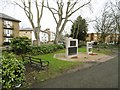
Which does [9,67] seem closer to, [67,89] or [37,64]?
[67,89]

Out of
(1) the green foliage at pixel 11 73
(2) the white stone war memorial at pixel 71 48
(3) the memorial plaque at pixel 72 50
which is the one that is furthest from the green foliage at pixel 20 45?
(1) the green foliage at pixel 11 73

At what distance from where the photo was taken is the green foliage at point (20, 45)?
1973 cm

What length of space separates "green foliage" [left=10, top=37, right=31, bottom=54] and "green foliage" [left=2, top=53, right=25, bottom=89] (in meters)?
11.8

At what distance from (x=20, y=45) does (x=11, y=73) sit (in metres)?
12.7

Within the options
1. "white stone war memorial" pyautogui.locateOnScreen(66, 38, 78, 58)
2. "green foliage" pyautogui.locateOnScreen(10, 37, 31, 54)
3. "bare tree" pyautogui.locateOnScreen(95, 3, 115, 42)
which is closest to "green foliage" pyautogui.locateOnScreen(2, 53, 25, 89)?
"green foliage" pyautogui.locateOnScreen(10, 37, 31, 54)

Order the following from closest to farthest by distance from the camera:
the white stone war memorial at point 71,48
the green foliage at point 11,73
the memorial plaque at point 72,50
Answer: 1. the green foliage at point 11,73
2. the white stone war memorial at point 71,48
3. the memorial plaque at point 72,50

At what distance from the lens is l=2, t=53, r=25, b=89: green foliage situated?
7.18 metres

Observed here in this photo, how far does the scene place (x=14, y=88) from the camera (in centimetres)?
758

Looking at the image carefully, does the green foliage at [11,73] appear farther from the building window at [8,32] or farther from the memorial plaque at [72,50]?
the building window at [8,32]

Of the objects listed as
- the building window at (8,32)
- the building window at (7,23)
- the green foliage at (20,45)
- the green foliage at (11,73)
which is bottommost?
the green foliage at (11,73)

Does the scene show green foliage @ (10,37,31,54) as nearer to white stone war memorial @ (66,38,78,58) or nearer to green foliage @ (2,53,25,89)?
white stone war memorial @ (66,38,78,58)

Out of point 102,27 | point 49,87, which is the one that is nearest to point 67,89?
point 49,87

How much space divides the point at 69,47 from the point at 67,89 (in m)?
12.9

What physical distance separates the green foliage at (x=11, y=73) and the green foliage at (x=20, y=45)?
38.7ft
